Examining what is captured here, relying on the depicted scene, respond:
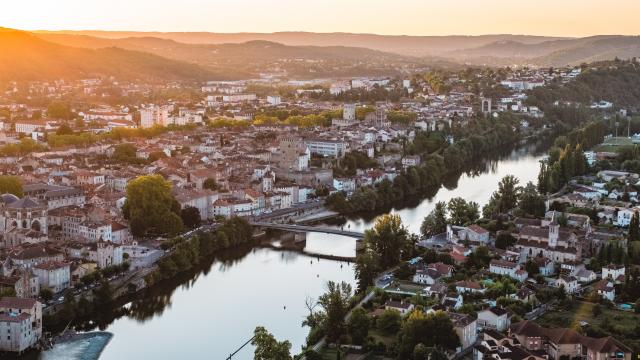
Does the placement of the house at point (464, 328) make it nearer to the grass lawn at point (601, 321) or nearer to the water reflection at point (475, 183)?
the grass lawn at point (601, 321)

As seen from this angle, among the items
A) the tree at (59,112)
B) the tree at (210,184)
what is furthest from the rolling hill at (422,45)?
the tree at (210,184)

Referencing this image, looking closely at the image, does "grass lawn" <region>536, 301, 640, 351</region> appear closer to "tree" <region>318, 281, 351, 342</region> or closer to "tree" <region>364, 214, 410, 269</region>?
"tree" <region>318, 281, 351, 342</region>

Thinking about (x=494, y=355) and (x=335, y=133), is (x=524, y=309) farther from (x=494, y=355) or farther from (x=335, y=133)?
(x=335, y=133)

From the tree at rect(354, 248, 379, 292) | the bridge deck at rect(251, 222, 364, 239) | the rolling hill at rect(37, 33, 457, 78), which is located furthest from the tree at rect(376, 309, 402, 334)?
the rolling hill at rect(37, 33, 457, 78)

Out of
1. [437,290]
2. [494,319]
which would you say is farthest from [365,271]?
[494,319]

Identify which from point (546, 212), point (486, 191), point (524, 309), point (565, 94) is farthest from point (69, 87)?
point (524, 309)
